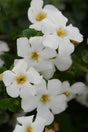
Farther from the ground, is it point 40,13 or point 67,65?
point 40,13

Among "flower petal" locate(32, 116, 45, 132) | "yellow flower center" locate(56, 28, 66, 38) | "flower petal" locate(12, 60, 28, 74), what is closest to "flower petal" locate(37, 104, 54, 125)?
"flower petal" locate(32, 116, 45, 132)

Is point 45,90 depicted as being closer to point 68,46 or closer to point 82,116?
point 68,46

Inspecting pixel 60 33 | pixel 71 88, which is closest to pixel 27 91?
pixel 60 33

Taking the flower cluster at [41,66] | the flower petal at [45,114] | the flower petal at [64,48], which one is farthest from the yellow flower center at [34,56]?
the flower petal at [45,114]

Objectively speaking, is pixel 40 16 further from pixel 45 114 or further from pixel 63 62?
pixel 45 114

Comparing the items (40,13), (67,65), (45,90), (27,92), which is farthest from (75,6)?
(27,92)

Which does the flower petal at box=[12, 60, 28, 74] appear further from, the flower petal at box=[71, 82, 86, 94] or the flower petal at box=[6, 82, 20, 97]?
the flower petal at box=[71, 82, 86, 94]

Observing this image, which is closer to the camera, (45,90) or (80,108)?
(45,90)
